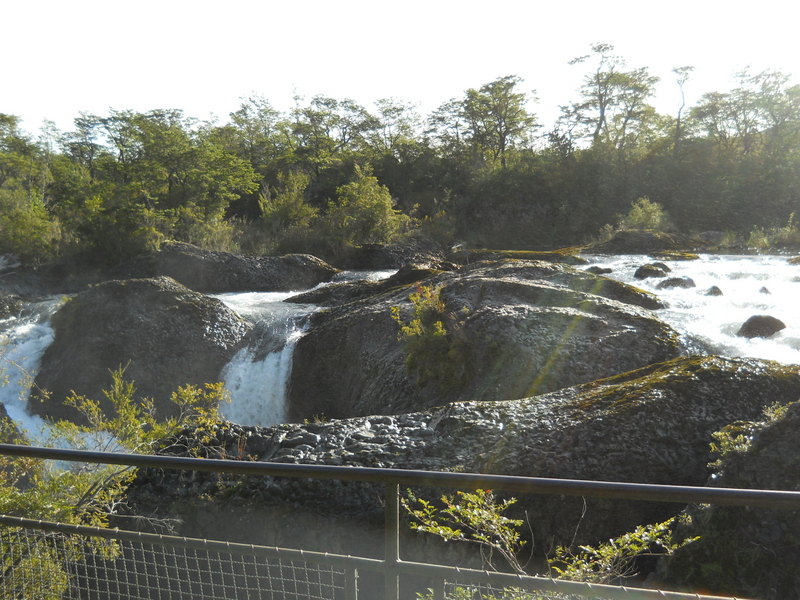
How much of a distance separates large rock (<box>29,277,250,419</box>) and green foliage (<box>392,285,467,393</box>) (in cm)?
528

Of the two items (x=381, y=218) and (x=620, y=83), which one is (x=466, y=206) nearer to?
(x=620, y=83)

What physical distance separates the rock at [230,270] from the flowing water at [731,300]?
9315mm

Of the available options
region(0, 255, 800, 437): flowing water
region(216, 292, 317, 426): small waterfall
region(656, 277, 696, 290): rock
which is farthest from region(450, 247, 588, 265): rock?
region(216, 292, 317, 426): small waterfall

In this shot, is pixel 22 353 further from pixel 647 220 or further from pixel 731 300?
pixel 647 220

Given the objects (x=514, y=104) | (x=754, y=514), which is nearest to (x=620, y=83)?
(x=514, y=104)

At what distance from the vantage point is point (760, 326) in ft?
32.5

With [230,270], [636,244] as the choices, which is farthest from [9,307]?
[636,244]

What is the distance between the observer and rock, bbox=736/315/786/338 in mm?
9781

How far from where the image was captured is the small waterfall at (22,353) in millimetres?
12602

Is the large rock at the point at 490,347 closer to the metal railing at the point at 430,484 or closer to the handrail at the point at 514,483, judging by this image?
the metal railing at the point at 430,484

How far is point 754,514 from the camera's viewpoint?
12.1 ft

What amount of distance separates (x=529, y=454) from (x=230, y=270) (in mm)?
16223

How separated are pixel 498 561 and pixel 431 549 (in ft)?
1.57

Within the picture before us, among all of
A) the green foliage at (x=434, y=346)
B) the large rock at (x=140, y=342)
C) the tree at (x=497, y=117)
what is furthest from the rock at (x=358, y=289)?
the tree at (x=497, y=117)
